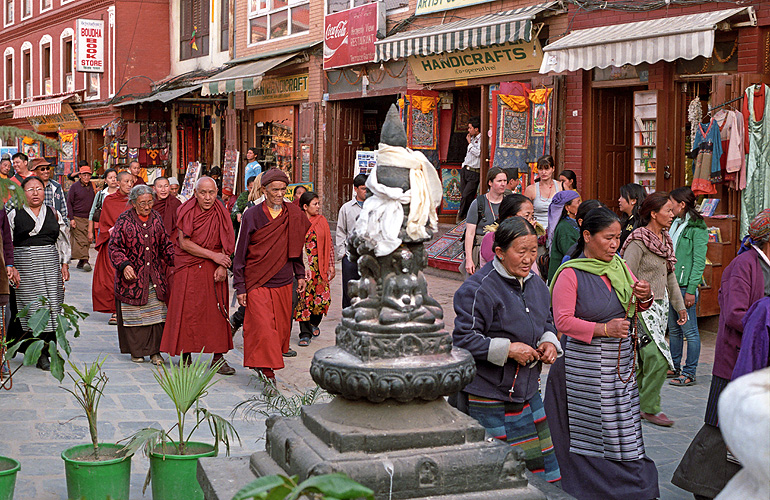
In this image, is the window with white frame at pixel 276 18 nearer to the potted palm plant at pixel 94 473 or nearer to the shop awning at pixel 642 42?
the shop awning at pixel 642 42

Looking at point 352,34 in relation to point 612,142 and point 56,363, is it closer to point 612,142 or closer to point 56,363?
point 612,142

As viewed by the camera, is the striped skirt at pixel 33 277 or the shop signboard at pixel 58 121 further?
the shop signboard at pixel 58 121

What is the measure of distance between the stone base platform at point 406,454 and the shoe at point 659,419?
413 centimetres

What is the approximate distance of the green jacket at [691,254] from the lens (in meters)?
8.49

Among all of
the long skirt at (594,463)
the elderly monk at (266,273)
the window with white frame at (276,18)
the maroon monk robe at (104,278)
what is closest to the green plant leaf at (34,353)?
the elderly monk at (266,273)


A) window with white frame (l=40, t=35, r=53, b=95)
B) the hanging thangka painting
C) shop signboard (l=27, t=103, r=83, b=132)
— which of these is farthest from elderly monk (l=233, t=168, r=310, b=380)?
window with white frame (l=40, t=35, r=53, b=95)

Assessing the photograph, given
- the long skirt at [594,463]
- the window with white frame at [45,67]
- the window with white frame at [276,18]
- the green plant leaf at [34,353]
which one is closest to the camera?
the long skirt at [594,463]

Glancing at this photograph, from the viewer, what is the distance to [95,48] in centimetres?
2823

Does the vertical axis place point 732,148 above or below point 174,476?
above

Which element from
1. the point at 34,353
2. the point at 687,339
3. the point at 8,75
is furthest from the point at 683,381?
the point at 8,75

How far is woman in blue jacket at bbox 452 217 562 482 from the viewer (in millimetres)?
4367

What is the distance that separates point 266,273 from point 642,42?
562 cm

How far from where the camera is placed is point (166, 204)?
11.0 metres

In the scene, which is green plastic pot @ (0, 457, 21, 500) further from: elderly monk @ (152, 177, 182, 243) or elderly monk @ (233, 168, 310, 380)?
elderly monk @ (152, 177, 182, 243)
